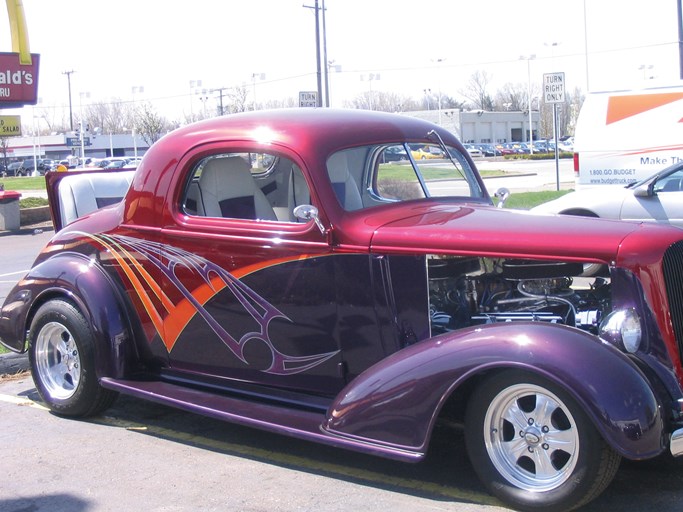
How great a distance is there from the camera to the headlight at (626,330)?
402cm

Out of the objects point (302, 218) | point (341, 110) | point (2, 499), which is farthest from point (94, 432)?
point (341, 110)

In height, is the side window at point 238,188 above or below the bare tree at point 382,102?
below

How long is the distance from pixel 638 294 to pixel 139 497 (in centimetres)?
263

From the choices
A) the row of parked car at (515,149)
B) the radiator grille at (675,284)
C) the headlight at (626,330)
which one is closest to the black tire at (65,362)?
the headlight at (626,330)

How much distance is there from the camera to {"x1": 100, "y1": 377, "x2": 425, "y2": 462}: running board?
4207 millimetres

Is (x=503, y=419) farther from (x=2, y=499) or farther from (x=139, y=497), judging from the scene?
(x=2, y=499)

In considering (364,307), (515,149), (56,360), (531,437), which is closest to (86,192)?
(56,360)

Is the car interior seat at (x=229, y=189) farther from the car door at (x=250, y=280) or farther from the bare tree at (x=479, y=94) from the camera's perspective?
the bare tree at (x=479, y=94)

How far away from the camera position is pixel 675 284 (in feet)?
13.4

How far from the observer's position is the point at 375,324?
4.59m

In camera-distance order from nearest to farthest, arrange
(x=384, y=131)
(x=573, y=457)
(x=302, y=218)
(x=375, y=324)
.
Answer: (x=573, y=457) → (x=375, y=324) → (x=302, y=218) → (x=384, y=131)

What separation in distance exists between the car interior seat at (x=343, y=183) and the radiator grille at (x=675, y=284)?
1708mm

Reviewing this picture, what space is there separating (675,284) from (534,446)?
1011mm

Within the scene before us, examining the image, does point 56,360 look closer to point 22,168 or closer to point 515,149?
point 515,149
